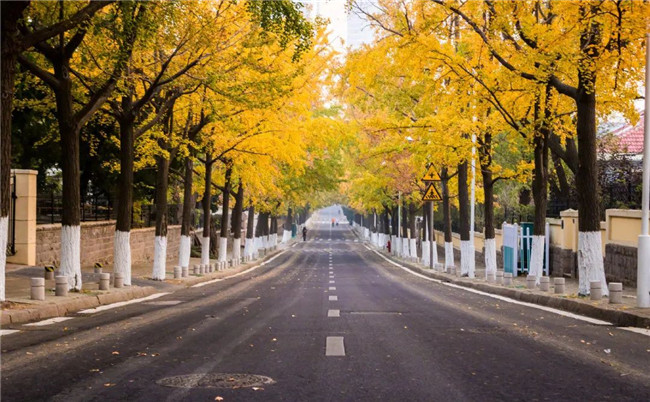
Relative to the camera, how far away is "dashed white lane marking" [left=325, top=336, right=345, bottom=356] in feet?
29.9

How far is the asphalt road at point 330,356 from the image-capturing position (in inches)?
270

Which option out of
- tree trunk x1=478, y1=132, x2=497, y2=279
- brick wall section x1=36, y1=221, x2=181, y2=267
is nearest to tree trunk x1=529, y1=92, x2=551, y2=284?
tree trunk x1=478, y1=132, x2=497, y2=279

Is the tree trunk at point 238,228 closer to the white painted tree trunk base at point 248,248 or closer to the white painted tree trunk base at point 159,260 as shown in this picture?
the white painted tree trunk base at point 248,248

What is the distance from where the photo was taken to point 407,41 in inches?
813

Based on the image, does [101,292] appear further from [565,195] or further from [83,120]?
[565,195]

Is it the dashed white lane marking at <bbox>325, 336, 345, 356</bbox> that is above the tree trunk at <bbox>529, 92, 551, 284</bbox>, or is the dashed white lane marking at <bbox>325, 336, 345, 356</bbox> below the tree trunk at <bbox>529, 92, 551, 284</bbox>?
below

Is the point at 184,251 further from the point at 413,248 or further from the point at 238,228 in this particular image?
the point at 413,248

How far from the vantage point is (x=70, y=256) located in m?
18.6

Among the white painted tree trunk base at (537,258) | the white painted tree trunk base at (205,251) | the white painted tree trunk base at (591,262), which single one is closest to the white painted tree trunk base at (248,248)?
the white painted tree trunk base at (205,251)

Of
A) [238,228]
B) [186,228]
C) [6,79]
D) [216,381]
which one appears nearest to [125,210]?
[6,79]

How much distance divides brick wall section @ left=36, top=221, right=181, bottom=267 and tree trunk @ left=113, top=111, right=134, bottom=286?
5.73 metres

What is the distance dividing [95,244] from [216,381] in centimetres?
2763

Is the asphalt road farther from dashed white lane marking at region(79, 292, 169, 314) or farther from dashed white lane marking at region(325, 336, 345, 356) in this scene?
dashed white lane marking at region(79, 292, 169, 314)

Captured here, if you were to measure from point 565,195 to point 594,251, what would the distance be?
20349 millimetres
